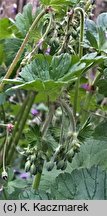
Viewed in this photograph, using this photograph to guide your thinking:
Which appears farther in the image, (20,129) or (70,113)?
(20,129)

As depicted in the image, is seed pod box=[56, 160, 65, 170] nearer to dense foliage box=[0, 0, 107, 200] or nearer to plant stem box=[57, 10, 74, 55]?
dense foliage box=[0, 0, 107, 200]

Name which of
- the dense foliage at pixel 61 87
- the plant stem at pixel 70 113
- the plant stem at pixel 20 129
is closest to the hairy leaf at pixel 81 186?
the dense foliage at pixel 61 87

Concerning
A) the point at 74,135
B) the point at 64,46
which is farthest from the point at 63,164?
the point at 64,46

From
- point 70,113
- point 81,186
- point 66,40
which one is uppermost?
point 66,40

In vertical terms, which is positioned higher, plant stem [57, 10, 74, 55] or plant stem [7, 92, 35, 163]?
plant stem [57, 10, 74, 55]

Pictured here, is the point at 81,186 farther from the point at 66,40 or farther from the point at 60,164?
the point at 66,40

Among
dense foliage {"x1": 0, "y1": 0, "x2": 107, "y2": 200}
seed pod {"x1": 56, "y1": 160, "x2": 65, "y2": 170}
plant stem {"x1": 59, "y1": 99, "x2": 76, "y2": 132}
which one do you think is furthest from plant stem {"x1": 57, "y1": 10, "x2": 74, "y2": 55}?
seed pod {"x1": 56, "y1": 160, "x2": 65, "y2": 170}

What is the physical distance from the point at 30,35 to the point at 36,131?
0.73 feet

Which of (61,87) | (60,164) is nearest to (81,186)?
(60,164)

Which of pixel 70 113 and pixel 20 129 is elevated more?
pixel 70 113

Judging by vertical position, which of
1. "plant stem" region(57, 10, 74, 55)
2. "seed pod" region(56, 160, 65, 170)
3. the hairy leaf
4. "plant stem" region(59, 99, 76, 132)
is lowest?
the hairy leaf

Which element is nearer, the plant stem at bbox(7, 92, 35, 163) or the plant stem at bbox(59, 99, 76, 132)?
the plant stem at bbox(59, 99, 76, 132)

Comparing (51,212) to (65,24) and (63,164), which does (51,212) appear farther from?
(65,24)

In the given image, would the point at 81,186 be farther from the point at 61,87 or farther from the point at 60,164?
the point at 61,87
